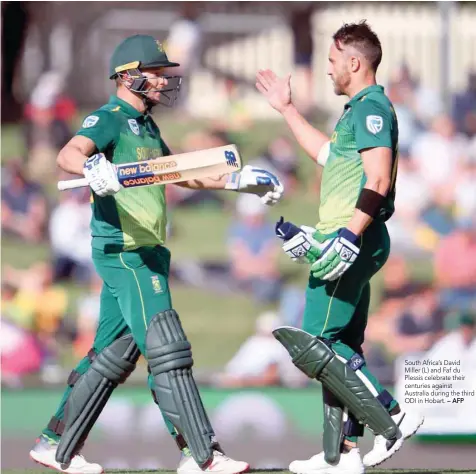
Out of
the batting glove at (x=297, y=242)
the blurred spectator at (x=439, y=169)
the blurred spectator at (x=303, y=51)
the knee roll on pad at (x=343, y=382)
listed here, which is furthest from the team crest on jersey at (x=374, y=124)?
the blurred spectator at (x=303, y=51)

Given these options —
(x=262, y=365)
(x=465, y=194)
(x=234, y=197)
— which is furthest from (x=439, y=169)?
(x=262, y=365)

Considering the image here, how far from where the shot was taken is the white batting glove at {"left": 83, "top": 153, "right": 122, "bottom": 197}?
4.66 m

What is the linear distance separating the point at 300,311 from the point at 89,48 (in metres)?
6.21

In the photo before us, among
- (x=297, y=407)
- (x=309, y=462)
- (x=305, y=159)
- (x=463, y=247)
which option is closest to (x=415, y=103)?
(x=305, y=159)

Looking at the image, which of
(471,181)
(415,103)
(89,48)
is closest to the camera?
(471,181)

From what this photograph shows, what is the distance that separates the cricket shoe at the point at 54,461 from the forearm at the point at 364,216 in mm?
1667

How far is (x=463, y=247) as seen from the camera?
10414mm

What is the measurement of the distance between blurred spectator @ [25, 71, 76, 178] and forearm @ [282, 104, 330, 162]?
672cm

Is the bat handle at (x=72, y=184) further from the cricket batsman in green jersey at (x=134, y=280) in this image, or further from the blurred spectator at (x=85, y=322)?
the blurred spectator at (x=85, y=322)

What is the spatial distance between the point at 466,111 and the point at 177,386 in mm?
8022

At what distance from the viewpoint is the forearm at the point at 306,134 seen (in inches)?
212

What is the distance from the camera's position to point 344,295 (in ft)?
16.2

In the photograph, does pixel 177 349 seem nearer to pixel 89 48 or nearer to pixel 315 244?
pixel 315 244

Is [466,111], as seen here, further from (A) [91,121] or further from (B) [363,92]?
(A) [91,121]
